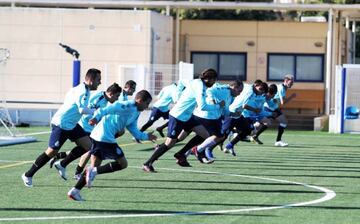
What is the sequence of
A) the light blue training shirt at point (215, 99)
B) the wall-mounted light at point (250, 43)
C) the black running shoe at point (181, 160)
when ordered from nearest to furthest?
the light blue training shirt at point (215, 99), the black running shoe at point (181, 160), the wall-mounted light at point (250, 43)

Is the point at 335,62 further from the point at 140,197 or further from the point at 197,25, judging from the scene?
the point at 140,197

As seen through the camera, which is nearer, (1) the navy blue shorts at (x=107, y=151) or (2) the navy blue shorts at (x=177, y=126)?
(1) the navy blue shorts at (x=107, y=151)

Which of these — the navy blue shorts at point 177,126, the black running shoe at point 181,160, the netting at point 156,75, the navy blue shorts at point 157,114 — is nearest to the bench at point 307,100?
the netting at point 156,75

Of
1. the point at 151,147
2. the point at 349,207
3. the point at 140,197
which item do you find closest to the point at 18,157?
the point at 151,147

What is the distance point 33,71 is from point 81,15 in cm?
281

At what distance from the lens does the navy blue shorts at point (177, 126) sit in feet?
60.0

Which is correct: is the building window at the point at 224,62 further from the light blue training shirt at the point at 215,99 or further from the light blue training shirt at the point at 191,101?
the light blue training shirt at the point at 191,101

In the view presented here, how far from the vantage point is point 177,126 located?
18.4 metres

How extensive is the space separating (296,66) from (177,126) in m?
27.8

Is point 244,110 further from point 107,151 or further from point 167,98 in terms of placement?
point 107,151

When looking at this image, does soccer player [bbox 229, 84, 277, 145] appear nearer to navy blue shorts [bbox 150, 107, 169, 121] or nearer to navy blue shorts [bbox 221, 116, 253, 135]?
navy blue shorts [bbox 221, 116, 253, 135]

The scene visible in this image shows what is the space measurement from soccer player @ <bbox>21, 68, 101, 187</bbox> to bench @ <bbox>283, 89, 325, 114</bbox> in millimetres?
29166

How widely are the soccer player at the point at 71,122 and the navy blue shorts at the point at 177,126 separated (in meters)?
2.33

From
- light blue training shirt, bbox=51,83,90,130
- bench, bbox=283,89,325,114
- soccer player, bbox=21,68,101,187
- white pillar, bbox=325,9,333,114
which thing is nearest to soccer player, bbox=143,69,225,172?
soccer player, bbox=21,68,101,187
